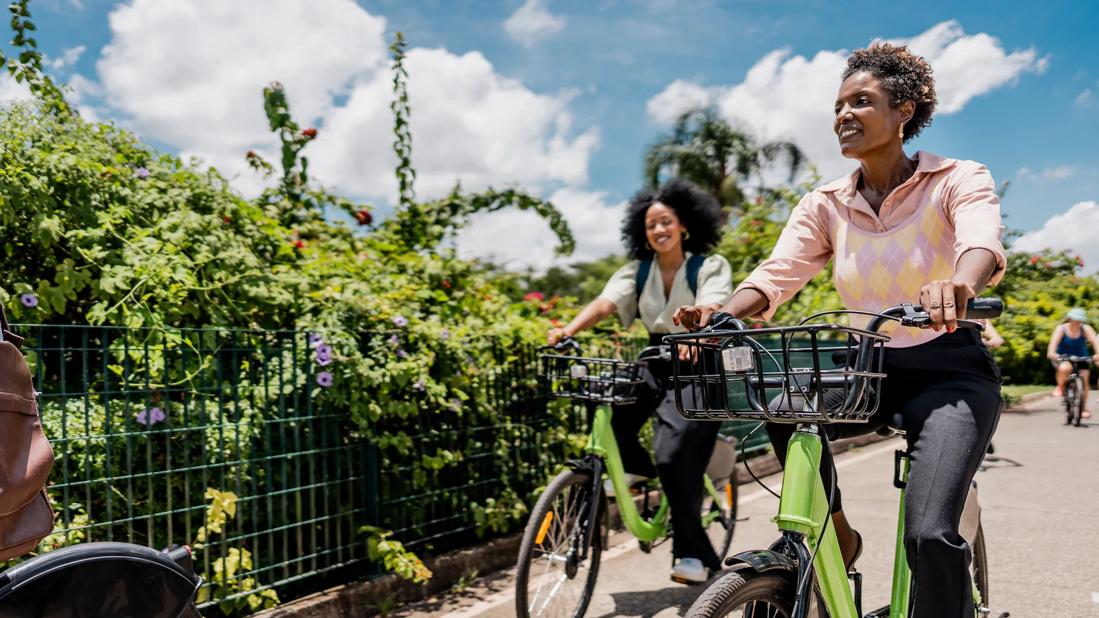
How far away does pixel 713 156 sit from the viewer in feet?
91.2

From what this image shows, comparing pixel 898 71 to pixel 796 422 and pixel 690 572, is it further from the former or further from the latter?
pixel 690 572

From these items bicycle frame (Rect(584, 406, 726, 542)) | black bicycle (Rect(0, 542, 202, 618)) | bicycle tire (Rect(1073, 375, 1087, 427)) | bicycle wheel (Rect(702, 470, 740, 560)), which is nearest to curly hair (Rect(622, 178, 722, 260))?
bicycle frame (Rect(584, 406, 726, 542))

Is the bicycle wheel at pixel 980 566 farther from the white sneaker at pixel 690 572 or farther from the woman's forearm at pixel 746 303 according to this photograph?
the woman's forearm at pixel 746 303

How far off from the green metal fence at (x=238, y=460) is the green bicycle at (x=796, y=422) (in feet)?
7.83

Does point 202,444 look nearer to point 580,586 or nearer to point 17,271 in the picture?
point 17,271

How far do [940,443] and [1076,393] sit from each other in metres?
11.7

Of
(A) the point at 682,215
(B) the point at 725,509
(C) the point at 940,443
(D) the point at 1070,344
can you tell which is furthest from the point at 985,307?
(D) the point at 1070,344

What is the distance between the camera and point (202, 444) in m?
3.72

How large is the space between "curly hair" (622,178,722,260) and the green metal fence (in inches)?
44.4

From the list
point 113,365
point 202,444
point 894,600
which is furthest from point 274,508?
point 894,600

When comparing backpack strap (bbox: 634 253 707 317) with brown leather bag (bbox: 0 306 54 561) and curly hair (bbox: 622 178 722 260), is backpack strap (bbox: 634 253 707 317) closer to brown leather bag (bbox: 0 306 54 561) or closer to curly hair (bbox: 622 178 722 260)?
curly hair (bbox: 622 178 722 260)

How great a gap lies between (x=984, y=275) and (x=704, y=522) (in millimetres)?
2798

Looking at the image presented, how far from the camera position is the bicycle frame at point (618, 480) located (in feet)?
13.5

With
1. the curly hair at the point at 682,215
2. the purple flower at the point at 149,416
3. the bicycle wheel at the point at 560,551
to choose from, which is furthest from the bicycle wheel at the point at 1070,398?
the purple flower at the point at 149,416
